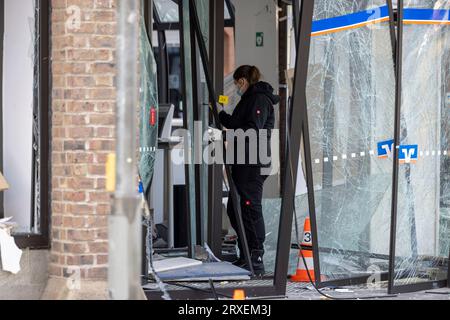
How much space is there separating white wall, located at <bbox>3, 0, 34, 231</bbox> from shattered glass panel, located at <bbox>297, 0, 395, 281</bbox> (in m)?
2.62

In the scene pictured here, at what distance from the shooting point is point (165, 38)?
13164mm

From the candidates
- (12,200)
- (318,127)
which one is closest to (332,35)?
(318,127)

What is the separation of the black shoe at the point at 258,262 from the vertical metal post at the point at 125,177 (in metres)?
4.20

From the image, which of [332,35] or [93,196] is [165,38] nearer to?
[332,35]

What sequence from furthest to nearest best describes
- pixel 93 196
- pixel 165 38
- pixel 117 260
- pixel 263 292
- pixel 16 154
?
pixel 165 38
pixel 263 292
pixel 16 154
pixel 93 196
pixel 117 260

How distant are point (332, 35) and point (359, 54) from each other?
29 centimetres

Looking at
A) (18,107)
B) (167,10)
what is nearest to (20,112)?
(18,107)

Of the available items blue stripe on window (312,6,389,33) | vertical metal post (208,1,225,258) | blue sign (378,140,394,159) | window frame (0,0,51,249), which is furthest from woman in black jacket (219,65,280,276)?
window frame (0,0,51,249)

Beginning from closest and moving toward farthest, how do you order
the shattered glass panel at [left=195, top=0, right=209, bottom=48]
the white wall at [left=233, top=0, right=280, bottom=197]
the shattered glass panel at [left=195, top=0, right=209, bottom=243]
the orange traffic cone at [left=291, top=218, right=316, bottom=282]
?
the orange traffic cone at [left=291, top=218, right=316, bottom=282]
the shattered glass panel at [left=195, top=0, right=209, bottom=48]
the shattered glass panel at [left=195, top=0, right=209, bottom=243]
the white wall at [left=233, top=0, right=280, bottom=197]

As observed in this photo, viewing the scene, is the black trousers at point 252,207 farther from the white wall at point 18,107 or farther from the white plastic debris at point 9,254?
the white plastic debris at point 9,254

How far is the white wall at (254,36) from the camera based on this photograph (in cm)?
1130

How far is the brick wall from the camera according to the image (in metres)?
6.99

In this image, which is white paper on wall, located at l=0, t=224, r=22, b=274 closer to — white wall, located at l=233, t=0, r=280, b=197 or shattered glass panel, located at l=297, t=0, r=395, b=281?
shattered glass panel, located at l=297, t=0, r=395, b=281

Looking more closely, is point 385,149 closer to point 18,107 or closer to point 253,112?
point 253,112
